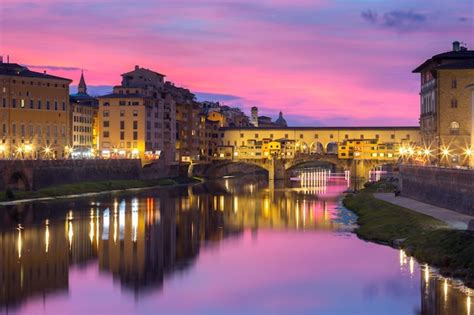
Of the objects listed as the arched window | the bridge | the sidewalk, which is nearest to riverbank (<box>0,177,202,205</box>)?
the bridge

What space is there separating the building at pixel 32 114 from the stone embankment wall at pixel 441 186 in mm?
52265

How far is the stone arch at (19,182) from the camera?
3214 inches

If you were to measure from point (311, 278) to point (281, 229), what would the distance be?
65.4ft

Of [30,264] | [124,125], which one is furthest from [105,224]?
[124,125]

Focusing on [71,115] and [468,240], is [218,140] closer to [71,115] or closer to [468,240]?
[71,115]

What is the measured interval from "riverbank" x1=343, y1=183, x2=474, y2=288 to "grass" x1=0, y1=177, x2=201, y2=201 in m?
31.4

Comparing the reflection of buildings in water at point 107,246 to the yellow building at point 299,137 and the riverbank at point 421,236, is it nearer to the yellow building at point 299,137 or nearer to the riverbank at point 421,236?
the riverbank at point 421,236

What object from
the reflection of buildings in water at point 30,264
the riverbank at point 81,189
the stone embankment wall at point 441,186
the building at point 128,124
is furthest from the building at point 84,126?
the reflection of buildings in water at point 30,264

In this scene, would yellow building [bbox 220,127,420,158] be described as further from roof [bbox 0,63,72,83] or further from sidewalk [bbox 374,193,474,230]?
sidewalk [bbox 374,193,474,230]

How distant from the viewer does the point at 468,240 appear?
121 feet

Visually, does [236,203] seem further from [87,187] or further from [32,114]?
[32,114]

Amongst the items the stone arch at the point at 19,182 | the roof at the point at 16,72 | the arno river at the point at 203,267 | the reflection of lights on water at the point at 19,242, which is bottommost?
the arno river at the point at 203,267

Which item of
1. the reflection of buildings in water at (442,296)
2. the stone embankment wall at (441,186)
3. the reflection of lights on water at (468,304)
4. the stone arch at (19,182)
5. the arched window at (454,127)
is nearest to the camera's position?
the reflection of lights on water at (468,304)

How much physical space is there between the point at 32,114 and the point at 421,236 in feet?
245
